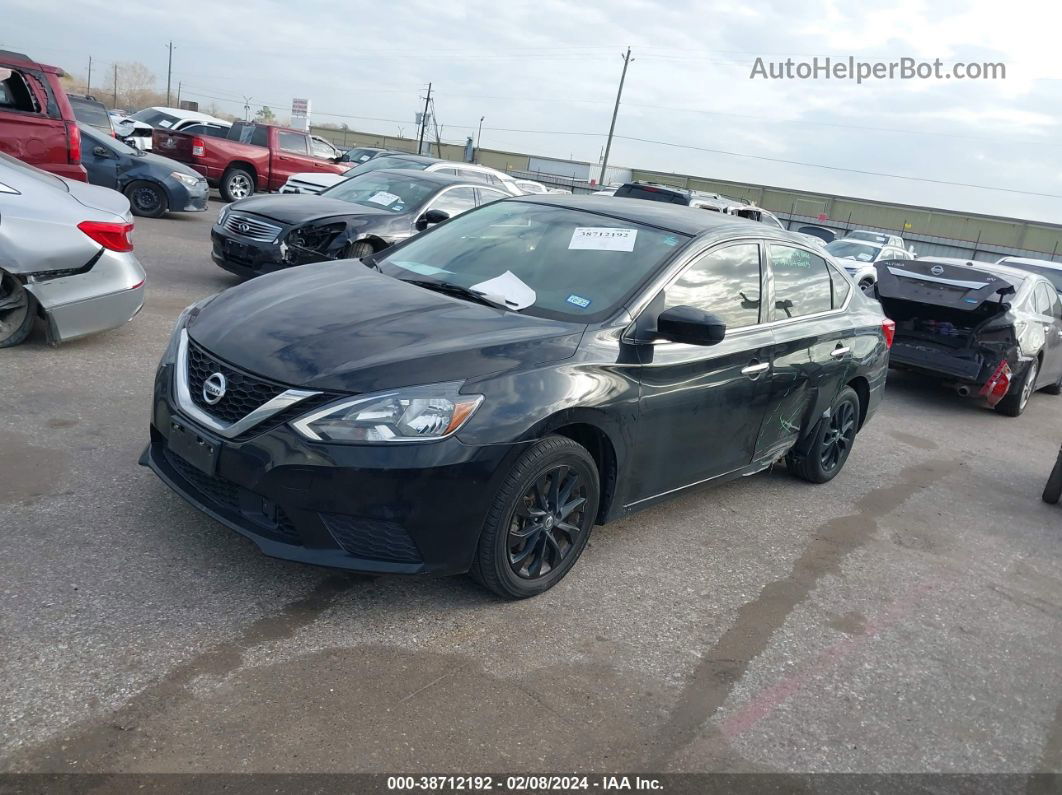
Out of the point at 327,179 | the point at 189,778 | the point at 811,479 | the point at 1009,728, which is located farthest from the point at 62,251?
the point at 327,179

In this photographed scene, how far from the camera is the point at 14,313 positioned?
5902 mm

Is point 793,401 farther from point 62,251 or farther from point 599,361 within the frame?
point 62,251

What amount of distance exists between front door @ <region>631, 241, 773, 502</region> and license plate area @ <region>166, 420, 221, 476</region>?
70.9 inches

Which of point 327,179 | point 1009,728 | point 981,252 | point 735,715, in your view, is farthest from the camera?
point 981,252

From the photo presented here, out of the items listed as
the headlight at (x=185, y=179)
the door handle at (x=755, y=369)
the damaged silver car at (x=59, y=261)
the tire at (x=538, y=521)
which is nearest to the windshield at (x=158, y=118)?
the headlight at (x=185, y=179)

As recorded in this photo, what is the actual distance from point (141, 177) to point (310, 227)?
6.76 metres

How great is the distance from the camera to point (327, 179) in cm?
1467

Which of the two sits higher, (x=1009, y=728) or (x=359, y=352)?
(x=359, y=352)

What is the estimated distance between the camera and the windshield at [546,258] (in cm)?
405

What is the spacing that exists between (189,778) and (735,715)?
185 cm

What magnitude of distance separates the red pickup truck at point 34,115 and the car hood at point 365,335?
6.62 meters

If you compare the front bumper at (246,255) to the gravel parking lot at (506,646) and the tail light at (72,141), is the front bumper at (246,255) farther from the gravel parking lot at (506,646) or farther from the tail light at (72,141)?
the gravel parking lot at (506,646)

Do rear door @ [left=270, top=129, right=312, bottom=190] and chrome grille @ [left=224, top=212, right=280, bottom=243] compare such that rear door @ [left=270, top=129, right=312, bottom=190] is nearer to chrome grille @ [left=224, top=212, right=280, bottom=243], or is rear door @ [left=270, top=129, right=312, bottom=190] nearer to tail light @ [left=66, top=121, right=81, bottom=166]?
tail light @ [left=66, top=121, right=81, bottom=166]

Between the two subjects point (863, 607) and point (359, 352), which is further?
point (863, 607)
